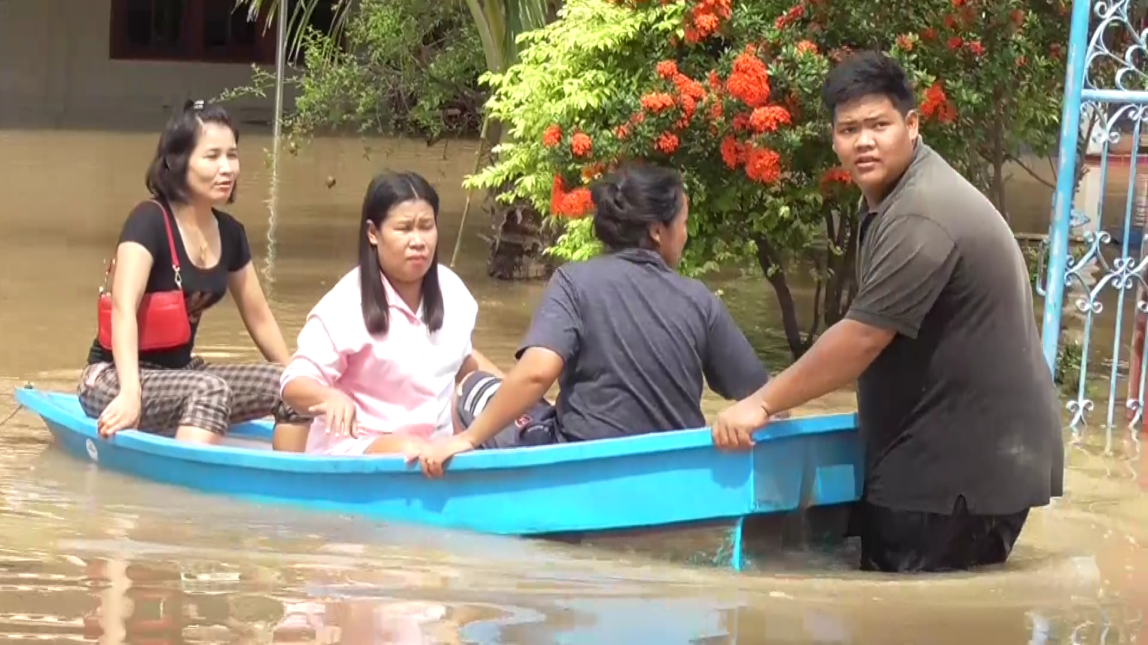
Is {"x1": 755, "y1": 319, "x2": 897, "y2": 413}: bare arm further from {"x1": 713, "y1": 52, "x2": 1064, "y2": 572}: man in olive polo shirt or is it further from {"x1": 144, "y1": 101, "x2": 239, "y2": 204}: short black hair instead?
{"x1": 144, "y1": 101, "x2": 239, "y2": 204}: short black hair

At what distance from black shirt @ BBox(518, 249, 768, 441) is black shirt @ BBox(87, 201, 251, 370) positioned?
1726 mm

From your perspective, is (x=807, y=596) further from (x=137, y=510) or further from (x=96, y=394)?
(x=96, y=394)

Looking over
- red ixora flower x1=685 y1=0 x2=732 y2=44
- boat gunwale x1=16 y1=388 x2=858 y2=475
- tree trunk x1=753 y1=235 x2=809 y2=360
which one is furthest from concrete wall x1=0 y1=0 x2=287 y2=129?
boat gunwale x1=16 y1=388 x2=858 y2=475

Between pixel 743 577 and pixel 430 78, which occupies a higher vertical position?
pixel 430 78

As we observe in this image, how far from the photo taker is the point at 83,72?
2883 centimetres

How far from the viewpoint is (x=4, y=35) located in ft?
92.1

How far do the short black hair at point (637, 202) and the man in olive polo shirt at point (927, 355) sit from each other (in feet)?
1.77

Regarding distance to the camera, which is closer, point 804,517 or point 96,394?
point 804,517

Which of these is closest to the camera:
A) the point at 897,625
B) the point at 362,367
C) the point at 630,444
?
the point at 897,625

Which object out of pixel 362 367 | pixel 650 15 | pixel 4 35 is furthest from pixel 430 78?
pixel 4 35

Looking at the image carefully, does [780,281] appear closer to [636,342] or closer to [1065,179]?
[1065,179]

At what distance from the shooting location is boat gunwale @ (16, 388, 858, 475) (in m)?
5.08

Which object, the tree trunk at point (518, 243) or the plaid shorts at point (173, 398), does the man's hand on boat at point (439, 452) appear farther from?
the tree trunk at point (518, 243)

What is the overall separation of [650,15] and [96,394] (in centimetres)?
330
